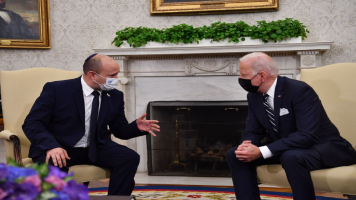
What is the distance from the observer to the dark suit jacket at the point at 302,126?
249 cm

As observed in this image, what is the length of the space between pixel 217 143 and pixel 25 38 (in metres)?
Result: 2.85

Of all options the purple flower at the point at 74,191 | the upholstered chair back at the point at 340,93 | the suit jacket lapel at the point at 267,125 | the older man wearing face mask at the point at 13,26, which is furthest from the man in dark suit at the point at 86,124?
the older man wearing face mask at the point at 13,26

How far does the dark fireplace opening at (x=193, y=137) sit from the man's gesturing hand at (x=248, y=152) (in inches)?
83.0

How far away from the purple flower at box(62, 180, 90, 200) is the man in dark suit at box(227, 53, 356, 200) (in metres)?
1.54

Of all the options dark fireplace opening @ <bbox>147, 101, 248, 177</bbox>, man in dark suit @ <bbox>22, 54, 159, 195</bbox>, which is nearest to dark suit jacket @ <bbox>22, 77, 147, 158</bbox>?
man in dark suit @ <bbox>22, 54, 159, 195</bbox>

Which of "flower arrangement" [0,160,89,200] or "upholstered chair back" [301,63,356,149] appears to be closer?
"flower arrangement" [0,160,89,200]

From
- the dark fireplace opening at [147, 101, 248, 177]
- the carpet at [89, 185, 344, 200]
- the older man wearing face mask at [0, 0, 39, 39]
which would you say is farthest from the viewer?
the older man wearing face mask at [0, 0, 39, 39]

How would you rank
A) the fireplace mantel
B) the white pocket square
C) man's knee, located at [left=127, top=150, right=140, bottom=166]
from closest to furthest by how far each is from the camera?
the white pocket square
man's knee, located at [left=127, top=150, right=140, bottom=166]
the fireplace mantel

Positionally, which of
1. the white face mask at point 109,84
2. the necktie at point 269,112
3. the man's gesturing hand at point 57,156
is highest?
the white face mask at point 109,84

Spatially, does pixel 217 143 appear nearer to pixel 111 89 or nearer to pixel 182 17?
pixel 182 17

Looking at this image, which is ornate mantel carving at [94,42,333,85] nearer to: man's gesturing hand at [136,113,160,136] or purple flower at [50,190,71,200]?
man's gesturing hand at [136,113,160,136]

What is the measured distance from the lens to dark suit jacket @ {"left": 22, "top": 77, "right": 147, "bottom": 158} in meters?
2.67

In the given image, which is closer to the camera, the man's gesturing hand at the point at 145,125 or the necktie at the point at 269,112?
the necktie at the point at 269,112

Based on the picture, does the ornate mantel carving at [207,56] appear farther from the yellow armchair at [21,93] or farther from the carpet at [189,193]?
the carpet at [189,193]
